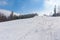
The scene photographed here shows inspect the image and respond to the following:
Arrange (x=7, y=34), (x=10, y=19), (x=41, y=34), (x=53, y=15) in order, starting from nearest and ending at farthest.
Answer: (x=41, y=34)
(x=7, y=34)
(x=53, y=15)
(x=10, y=19)

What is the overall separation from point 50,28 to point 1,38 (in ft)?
5.73

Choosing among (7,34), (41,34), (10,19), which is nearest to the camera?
(41,34)

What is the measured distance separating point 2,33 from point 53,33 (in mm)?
1838

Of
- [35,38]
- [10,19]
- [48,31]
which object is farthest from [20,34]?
[10,19]

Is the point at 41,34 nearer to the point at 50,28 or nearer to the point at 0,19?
the point at 50,28

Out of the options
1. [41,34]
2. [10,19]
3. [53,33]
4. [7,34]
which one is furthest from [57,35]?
[10,19]

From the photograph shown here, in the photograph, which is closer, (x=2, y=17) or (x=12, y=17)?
(x=2, y=17)

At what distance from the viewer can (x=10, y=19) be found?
6.32 metres

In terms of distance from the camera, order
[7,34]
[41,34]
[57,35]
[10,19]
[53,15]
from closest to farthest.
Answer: [57,35]
[41,34]
[7,34]
[53,15]
[10,19]

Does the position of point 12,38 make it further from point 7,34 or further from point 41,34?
point 41,34

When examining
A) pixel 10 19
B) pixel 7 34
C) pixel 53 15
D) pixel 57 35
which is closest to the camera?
pixel 57 35

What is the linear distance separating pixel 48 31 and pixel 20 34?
0.96 meters

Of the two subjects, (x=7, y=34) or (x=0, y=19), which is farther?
(x=0, y=19)

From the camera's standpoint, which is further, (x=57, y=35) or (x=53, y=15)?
(x=53, y=15)
